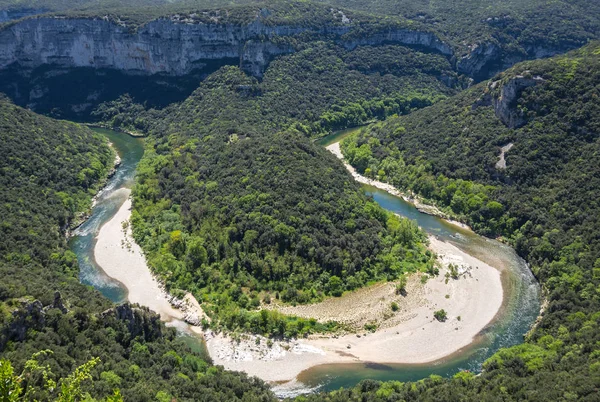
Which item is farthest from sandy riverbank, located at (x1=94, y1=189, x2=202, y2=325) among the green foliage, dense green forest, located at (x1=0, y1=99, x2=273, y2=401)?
the green foliage

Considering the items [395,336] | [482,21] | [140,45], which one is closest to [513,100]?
[395,336]

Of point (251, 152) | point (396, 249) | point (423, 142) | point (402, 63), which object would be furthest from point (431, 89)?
point (396, 249)

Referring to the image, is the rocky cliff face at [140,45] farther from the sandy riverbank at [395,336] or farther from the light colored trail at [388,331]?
the sandy riverbank at [395,336]

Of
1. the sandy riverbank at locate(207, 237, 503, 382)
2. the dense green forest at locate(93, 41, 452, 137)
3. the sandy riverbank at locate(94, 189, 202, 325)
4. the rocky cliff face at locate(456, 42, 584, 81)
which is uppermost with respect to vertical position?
the rocky cliff face at locate(456, 42, 584, 81)

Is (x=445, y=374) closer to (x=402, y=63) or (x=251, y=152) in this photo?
(x=251, y=152)

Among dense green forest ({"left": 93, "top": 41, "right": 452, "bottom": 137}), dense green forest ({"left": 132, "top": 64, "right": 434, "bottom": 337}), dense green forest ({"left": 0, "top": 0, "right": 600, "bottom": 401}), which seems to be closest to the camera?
dense green forest ({"left": 0, "top": 0, "right": 600, "bottom": 401})

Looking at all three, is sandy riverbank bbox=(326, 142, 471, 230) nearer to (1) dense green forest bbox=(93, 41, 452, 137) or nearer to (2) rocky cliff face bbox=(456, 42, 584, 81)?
(1) dense green forest bbox=(93, 41, 452, 137)
